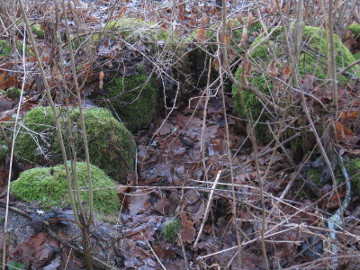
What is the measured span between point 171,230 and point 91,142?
49.8 inches

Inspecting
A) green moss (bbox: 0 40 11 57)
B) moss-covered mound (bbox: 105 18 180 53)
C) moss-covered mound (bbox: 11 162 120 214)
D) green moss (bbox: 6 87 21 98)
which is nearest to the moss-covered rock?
moss-covered mound (bbox: 105 18 180 53)

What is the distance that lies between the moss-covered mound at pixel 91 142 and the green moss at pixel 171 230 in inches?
39.4

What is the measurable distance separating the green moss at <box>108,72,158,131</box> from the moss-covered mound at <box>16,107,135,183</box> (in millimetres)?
660

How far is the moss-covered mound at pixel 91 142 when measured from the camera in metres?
3.88

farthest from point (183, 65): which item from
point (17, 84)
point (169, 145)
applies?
point (17, 84)

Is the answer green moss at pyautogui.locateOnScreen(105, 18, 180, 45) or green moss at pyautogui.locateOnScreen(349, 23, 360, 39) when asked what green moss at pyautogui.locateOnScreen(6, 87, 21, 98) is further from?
green moss at pyautogui.locateOnScreen(349, 23, 360, 39)

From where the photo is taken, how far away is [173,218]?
11.1 ft

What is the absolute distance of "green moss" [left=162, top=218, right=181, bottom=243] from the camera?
129 inches

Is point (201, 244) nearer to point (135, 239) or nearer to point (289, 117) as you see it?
point (135, 239)

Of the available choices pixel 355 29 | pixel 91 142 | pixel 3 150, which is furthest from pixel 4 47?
pixel 355 29

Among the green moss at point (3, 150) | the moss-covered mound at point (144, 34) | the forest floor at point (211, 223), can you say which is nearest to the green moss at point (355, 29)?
the forest floor at point (211, 223)

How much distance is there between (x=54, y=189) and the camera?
316 cm

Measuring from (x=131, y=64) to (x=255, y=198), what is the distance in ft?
8.00

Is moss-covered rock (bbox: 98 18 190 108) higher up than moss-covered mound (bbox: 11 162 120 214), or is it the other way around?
moss-covered rock (bbox: 98 18 190 108)
